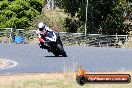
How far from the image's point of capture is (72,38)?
40.0m

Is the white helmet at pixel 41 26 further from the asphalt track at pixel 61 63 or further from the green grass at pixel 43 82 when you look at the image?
the green grass at pixel 43 82

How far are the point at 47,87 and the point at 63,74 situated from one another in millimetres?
3442

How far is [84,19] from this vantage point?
4919 cm

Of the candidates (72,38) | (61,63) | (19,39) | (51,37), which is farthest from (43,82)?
(72,38)

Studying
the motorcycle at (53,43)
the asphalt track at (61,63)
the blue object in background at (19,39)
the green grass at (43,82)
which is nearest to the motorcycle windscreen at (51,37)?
the motorcycle at (53,43)

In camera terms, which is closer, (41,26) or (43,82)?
(43,82)

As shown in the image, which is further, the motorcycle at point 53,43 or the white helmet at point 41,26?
the motorcycle at point 53,43

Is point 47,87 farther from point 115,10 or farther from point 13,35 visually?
point 115,10

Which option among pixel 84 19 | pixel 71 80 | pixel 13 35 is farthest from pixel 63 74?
pixel 84 19

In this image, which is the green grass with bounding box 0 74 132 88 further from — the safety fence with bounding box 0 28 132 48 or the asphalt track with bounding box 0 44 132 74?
the safety fence with bounding box 0 28 132 48

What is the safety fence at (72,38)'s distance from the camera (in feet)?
128

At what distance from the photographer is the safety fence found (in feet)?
128

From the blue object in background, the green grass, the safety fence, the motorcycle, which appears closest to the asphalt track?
the motorcycle

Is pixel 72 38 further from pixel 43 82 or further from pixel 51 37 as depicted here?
pixel 43 82
